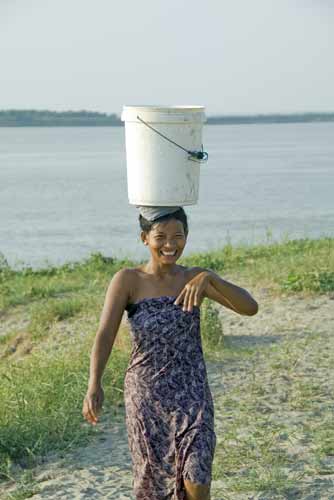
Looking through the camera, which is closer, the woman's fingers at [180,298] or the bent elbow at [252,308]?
the woman's fingers at [180,298]

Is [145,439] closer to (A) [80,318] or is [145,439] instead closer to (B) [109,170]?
(A) [80,318]

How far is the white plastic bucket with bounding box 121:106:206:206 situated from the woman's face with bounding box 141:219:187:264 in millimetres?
157

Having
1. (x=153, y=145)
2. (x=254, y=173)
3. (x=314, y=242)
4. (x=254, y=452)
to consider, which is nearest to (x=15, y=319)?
(x=314, y=242)

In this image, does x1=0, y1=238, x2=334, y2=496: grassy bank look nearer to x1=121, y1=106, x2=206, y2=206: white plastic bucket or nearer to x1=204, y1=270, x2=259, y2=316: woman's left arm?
x1=204, y1=270, x2=259, y2=316: woman's left arm

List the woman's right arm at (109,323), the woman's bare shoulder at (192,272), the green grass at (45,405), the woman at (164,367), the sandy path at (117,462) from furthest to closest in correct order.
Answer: the green grass at (45,405), the sandy path at (117,462), the woman's bare shoulder at (192,272), the woman's right arm at (109,323), the woman at (164,367)

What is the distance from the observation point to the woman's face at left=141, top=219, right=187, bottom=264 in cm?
469

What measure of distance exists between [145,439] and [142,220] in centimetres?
84

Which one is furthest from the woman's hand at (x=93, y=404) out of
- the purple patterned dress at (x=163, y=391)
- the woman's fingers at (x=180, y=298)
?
the woman's fingers at (x=180, y=298)

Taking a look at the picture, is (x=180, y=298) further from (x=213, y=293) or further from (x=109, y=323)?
(x=109, y=323)

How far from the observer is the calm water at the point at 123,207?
19.8 meters

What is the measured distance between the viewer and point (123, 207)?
1089 inches

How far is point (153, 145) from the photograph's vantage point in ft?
16.0

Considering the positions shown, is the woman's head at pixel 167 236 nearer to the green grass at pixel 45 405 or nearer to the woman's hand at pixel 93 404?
the woman's hand at pixel 93 404

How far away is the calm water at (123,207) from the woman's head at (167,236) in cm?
1102
